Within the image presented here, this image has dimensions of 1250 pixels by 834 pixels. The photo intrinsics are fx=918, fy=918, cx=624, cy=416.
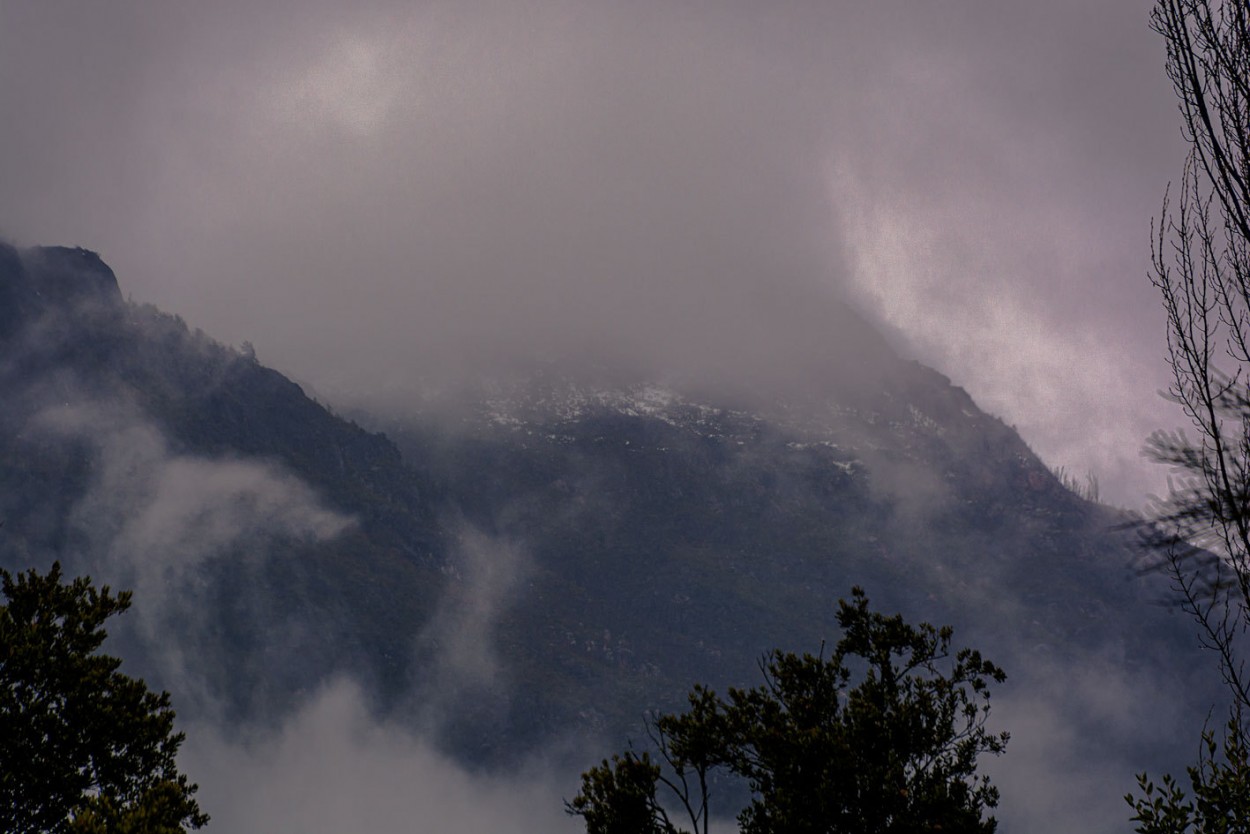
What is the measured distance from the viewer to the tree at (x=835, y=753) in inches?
824

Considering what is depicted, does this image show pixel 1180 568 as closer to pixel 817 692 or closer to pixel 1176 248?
pixel 1176 248

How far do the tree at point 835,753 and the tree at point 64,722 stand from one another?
32.8 feet

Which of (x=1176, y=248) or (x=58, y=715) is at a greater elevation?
(x=1176, y=248)

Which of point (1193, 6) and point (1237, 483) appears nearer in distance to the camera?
point (1237, 483)

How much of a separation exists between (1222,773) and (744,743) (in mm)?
11057

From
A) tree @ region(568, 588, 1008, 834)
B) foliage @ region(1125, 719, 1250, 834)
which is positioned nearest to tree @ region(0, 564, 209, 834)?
tree @ region(568, 588, 1008, 834)

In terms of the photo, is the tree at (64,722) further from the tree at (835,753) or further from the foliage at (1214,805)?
the foliage at (1214,805)

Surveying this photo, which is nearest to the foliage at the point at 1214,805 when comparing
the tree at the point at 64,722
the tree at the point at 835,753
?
the tree at the point at 835,753

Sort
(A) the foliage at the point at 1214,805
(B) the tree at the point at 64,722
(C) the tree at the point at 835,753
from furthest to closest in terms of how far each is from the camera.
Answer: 1. (C) the tree at the point at 835,753
2. (B) the tree at the point at 64,722
3. (A) the foliage at the point at 1214,805

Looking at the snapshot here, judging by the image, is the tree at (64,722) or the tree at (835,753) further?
the tree at (835,753)

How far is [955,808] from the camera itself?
21.0m

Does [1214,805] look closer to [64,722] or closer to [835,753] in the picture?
[835,753]

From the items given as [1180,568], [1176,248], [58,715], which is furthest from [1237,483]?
[58,715]

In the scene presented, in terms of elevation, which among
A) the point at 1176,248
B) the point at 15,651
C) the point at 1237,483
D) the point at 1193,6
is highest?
the point at 1193,6
